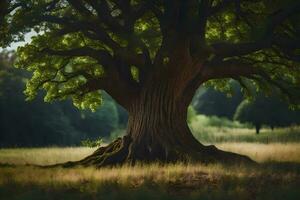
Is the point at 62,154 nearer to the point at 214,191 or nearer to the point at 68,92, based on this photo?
the point at 68,92

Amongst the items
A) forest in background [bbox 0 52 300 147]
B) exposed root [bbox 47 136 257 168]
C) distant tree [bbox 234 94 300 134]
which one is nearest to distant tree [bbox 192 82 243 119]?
forest in background [bbox 0 52 300 147]

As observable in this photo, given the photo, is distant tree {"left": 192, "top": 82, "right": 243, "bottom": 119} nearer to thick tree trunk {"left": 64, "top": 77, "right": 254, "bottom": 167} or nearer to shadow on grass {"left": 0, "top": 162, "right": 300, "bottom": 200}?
thick tree trunk {"left": 64, "top": 77, "right": 254, "bottom": 167}

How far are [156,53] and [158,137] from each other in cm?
358

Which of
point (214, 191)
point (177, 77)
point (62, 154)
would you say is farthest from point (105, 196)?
point (62, 154)

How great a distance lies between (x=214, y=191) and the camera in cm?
1435

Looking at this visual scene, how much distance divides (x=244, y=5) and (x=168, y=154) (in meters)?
7.71

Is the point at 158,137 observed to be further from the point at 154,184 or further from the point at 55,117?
the point at 55,117

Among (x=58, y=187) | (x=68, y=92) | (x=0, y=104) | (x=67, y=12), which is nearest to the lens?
(x=58, y=187)

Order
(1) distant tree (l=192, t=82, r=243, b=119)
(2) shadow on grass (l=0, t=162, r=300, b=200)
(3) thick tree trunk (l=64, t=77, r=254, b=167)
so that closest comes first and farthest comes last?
(2) shadow on grass (l=0, t=162, r=300, b=200), (3) thick tree trunk (l=64, t=77, r=254, b=167), (1) distant tree (l=192, t=82, r=243, b=119)

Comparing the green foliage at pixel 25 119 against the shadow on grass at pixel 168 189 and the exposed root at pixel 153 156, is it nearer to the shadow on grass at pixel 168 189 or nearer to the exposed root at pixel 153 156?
the exposed root at pixel 153 156

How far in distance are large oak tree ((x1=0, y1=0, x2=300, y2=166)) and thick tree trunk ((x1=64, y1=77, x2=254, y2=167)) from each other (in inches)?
1.7

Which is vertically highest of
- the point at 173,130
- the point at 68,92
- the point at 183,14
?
the point at 183,14

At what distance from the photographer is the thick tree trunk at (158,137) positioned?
72.2ft

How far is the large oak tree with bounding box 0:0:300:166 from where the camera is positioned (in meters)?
20.9
